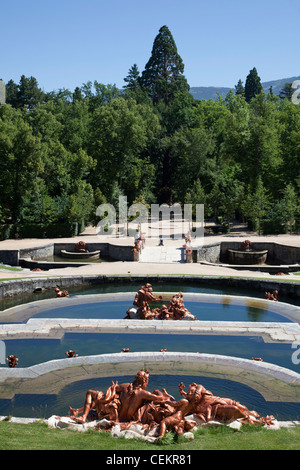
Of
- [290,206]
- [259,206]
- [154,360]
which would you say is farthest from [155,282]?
[290,206]

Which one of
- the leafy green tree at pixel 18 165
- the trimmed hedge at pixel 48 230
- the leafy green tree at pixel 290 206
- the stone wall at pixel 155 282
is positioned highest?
the leafy green tree at pixel 18 165

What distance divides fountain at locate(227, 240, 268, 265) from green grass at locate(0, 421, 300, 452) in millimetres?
28569

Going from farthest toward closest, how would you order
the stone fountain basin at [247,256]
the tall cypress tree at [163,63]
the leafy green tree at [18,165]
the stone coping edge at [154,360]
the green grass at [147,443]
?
the tall cypress tree at [163,63] < the leafy green tree at [18,165] < the stone fountain basin at [247,256] < the stone coping edge at [154,360] < the green grass at [147,443]

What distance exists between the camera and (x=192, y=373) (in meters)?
14.6

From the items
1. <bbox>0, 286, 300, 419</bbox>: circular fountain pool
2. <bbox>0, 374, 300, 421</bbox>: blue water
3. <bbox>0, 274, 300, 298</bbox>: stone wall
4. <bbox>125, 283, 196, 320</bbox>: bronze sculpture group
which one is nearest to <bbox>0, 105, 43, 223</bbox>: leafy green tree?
<bbox>0, 274, 300, 298</bbox>: stone wall

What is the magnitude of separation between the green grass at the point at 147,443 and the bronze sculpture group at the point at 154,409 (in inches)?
17.0

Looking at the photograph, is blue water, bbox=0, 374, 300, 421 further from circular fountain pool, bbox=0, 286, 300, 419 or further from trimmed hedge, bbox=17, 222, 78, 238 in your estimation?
trimmed hedge, bbox=17, 222, 78, 238

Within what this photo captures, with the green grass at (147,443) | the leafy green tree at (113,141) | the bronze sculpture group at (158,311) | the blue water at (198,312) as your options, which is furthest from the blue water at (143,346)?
the leafy green tree at (113,141)

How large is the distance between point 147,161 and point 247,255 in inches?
1314

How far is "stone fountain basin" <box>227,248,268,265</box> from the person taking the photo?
38.4 metres

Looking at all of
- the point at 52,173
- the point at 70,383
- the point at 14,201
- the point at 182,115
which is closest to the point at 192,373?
the point at 70,383

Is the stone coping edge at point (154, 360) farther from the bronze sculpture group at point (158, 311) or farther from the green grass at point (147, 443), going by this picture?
the bronze sculpture group at point (158, 311)

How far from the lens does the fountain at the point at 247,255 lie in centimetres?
3844
